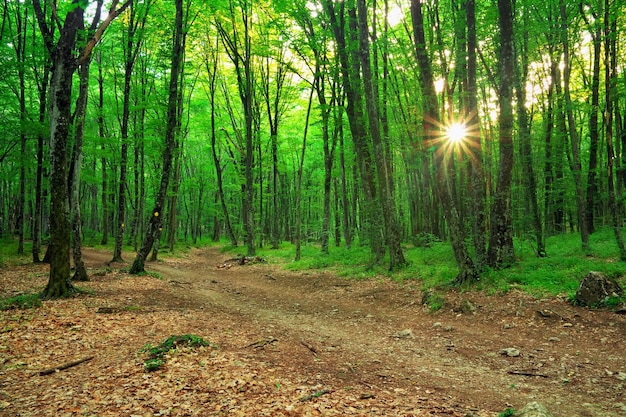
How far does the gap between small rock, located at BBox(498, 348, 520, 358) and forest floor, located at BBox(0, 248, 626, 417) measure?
0.08m

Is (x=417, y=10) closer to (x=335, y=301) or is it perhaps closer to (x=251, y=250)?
(x=335, y=301)

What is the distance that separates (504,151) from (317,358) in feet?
26.7

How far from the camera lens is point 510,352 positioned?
228 inches

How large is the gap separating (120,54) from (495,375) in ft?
81.6

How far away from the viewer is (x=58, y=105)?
847 centimetres

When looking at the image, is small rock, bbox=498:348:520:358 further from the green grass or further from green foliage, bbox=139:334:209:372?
green foliage, bbox=139:334:209:372

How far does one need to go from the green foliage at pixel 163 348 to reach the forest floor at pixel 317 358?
0.32ft

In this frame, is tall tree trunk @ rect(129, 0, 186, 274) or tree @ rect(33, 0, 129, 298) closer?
tree @ rect(33, 0, 129, 298)

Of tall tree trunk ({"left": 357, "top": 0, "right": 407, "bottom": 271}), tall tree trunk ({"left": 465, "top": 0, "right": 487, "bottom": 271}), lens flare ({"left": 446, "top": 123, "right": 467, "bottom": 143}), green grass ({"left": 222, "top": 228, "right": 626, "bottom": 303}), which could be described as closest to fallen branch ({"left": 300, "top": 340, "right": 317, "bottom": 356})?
green grass ({"left": 222, "top": 228, "right": 626, "bottom": 303})

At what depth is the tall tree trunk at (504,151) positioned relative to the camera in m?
9.55

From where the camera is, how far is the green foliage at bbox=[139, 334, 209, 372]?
482 cm

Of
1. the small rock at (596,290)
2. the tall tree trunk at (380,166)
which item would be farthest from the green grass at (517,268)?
the tall tree trunk at (380,166)

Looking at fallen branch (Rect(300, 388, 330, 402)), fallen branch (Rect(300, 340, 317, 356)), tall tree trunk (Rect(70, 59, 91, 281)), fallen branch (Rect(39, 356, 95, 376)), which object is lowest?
fallen branch (Rect(300, 340, 317, 356))

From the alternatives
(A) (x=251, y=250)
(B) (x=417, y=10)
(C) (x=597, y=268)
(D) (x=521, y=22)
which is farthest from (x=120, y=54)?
(C) (x=597, y=268)
